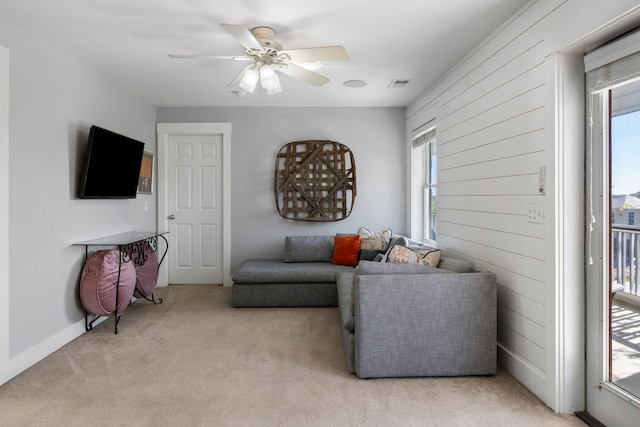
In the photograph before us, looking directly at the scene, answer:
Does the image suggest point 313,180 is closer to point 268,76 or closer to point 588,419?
point 268,76

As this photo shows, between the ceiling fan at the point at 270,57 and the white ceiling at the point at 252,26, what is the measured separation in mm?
153

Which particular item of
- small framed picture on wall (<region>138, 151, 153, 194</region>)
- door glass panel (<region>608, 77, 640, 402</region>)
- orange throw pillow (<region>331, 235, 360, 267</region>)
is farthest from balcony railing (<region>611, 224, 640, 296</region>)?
small framed picture on wall (<region>138, 151, 153, 194</region>)

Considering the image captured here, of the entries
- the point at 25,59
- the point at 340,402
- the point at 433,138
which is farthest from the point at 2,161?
the point at 433,138

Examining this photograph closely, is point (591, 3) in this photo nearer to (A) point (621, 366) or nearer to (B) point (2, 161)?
(A) point (621, 366)

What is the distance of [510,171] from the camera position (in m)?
2.49

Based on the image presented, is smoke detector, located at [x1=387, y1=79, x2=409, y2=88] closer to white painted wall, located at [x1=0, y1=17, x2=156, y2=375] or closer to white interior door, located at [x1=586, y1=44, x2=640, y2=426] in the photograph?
white interior door, located at [x1=586, y1=44, x2=640, y2=426]

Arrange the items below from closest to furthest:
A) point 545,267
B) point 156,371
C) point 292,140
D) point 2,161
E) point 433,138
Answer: point 545,267
point 2,161
point 156,371
point 433,138
point 292,140

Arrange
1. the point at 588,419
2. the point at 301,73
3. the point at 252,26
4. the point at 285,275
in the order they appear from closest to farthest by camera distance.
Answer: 1. the point at 588,419
2. the point at 252,26
3. the point at 301,73
4. the point at 285,275

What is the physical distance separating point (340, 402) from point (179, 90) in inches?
143

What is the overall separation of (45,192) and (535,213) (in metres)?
3.48

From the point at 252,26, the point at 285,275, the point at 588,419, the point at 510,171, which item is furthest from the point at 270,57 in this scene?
the point at 588,419

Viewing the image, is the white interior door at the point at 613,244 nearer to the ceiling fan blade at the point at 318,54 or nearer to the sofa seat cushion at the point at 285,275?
the ceiling fan blade at the point at 318,54

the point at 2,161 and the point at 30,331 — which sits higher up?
the point at 2,161

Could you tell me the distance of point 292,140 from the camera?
4957 millimetres
